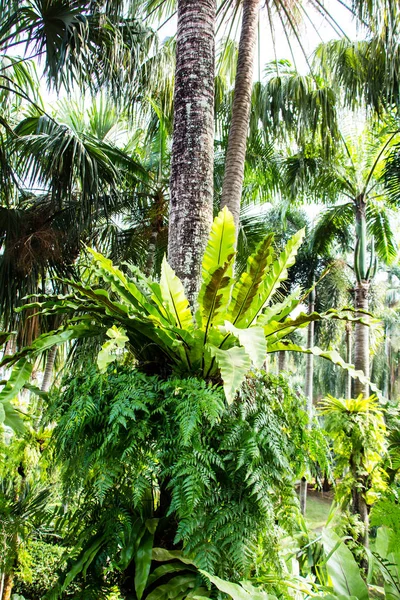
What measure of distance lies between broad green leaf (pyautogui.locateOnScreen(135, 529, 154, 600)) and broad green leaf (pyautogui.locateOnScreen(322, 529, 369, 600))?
0.62 m

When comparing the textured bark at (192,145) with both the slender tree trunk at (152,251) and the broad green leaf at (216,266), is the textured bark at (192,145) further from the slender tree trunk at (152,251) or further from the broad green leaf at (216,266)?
the slender tree trunk at (152,251)

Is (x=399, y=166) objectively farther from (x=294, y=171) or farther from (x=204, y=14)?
(x=204, y=14)

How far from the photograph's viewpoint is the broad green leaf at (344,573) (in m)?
1.45

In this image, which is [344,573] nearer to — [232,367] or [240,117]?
[232,367]

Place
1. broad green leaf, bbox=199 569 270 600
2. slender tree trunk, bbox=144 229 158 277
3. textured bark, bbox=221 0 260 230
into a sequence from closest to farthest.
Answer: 1. broad green leaf, bbox=199 569 270 600
2. textured bark, bbox=221 0 260 230
3. slender tree trunk, bbox=144 229 158 277

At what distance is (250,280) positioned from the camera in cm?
150

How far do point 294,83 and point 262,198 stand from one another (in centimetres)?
257

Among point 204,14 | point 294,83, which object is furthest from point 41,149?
point 294,83

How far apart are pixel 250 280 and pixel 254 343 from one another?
1.02 ft

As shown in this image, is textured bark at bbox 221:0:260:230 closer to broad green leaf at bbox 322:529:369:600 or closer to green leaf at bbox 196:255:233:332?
green leaf at bbox 196:255:233:332

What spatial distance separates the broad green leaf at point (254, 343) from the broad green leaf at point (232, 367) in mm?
47

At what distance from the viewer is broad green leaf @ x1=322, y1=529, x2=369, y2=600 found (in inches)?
56.9

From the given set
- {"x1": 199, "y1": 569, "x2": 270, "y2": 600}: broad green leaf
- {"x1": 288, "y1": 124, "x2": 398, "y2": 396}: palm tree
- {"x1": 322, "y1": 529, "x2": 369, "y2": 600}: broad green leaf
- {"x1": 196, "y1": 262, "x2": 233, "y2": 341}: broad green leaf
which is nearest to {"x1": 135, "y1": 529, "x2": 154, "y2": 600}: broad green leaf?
{"x1": 199, "y1": 569, "x2": 270, "y2": 600}: broad green leaf

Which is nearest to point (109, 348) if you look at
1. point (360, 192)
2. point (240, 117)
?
Answer: point (240, 117)
